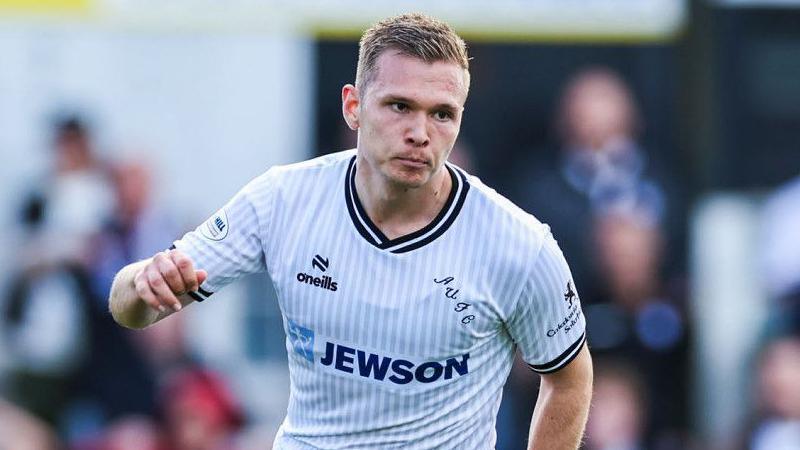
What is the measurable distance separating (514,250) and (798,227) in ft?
25.6

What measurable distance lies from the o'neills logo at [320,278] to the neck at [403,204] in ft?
0.76

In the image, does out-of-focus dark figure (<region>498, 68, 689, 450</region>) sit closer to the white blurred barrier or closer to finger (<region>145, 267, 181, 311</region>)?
the white blurred barrier

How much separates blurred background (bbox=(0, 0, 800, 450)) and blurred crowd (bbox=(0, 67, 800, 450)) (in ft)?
0.06

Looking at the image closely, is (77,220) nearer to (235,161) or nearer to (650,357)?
(235,161)

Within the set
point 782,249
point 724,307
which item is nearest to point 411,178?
point 782,249

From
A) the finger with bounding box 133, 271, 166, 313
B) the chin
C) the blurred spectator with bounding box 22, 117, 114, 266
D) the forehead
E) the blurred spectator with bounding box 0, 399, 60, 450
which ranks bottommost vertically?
the blurred spectator with bounding box 0, 399, 60, 450

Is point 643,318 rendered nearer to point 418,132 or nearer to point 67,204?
point 67,204

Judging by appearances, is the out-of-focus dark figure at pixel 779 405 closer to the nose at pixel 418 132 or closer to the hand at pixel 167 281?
the nose at pixel 418 132

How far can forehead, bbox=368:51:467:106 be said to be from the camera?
563 centimetres

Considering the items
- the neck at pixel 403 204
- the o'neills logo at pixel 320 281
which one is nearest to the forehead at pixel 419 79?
the neck at pixel 403 204

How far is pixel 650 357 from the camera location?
12469mm

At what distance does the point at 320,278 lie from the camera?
5902 millimetres

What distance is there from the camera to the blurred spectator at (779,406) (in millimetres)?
11859

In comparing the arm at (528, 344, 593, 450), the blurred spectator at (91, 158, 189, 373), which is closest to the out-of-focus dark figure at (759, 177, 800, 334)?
the blurred spectator at (91, 158, 189, 373)
